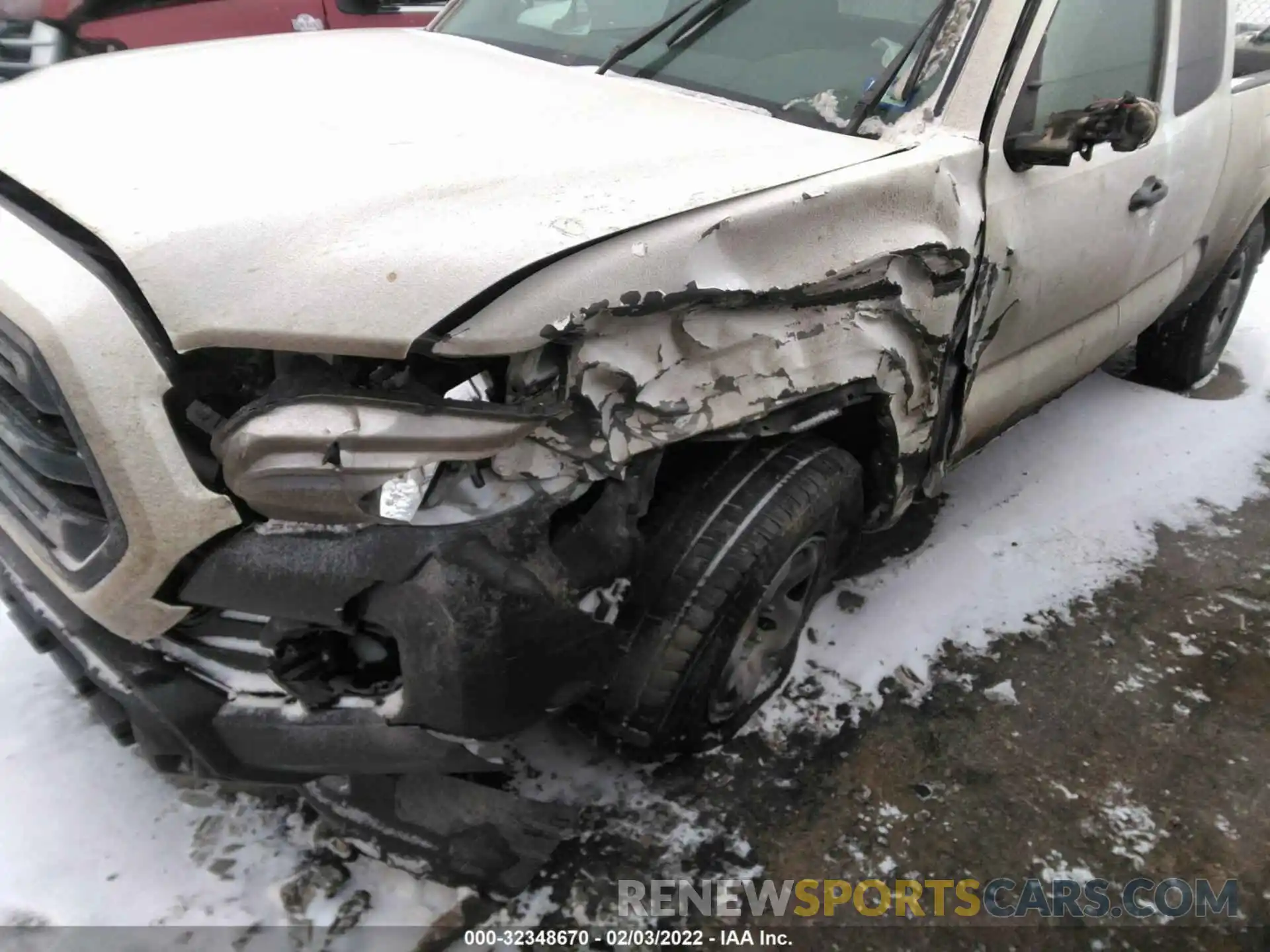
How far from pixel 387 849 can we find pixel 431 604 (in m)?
0.61

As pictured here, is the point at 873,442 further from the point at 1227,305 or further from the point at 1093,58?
the point at 1227,305

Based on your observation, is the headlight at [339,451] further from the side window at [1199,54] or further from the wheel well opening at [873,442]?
the side window at [1199,54]

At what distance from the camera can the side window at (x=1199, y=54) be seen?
2.74 meters

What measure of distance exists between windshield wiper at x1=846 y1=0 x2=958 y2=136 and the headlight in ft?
3.96

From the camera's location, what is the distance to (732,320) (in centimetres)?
158

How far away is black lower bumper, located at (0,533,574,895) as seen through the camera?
4.82 ft

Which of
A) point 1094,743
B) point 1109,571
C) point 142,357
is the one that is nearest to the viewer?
point 142,357

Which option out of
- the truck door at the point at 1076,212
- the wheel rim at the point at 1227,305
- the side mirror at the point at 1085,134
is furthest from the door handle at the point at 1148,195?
the wheel rim at the point at 1227,305

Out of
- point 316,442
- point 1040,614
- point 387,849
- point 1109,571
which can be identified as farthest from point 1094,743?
point 316,442

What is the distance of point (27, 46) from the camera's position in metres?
4.61

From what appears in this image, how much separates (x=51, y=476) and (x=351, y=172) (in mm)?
692

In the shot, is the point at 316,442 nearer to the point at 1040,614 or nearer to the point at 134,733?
the point at 134,733

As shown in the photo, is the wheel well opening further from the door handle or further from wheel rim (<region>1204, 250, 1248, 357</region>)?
wheel rim (<region>1204, 250, 1248, 357</region>)

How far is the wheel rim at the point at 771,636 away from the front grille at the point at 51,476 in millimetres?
1224
